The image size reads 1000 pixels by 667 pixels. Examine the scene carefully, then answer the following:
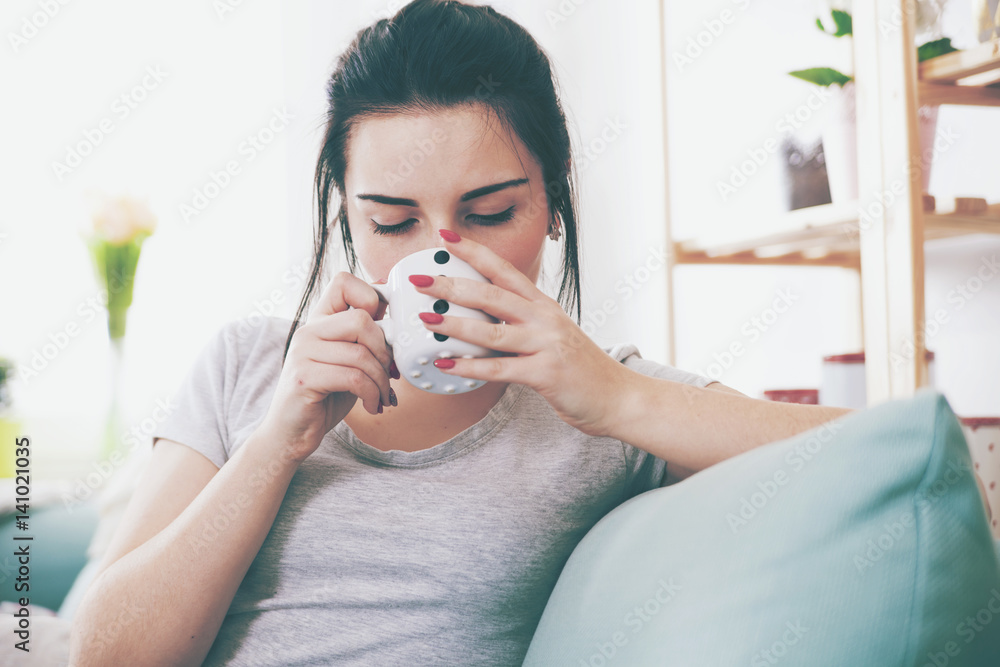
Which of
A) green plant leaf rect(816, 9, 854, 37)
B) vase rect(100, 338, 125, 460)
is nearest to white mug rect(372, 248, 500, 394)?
green plant leaf rect(816, 9, 854, 37)

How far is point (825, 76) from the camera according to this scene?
1.44m

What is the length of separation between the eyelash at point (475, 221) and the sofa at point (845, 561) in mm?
441

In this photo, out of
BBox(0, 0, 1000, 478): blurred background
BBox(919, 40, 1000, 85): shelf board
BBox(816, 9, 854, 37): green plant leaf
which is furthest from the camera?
BBox(0, 0, 1000, 478): blurred background

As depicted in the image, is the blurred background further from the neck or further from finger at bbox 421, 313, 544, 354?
finger at bbox 421, 313, 544, 354

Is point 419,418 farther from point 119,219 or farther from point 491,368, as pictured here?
point 119,219

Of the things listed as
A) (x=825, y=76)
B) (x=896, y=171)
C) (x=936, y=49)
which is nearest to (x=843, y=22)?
(x=825, y=76)

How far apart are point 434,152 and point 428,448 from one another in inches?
13.1

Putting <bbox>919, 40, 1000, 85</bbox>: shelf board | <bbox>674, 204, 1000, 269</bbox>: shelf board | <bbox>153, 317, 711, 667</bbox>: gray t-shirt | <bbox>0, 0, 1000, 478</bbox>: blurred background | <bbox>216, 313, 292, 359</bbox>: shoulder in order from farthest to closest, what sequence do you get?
1. <bbox>0, 0, 1000, 478</bbox>: blurred background
2. <bbox>674, 204, 1000, 269</bbox>: shelf board
3. <bbox>919, 40, 1000, 85</bbox>: shelf board
4. <bbox>216, 313, 292, 359</bbox>: shoulder
5. <bbox>153, 317, 711, 667</bbox>: gray t-shirt

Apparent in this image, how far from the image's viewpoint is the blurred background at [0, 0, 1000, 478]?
2.14 m

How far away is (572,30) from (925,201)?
1778mm

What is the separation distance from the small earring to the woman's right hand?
1.18 feet

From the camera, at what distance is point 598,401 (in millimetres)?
706

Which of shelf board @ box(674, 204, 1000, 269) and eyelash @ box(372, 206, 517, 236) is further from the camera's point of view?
shelf board @ box(674, 204, 1000, 269)

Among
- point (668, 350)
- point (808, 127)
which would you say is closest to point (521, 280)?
point (668, 350)
